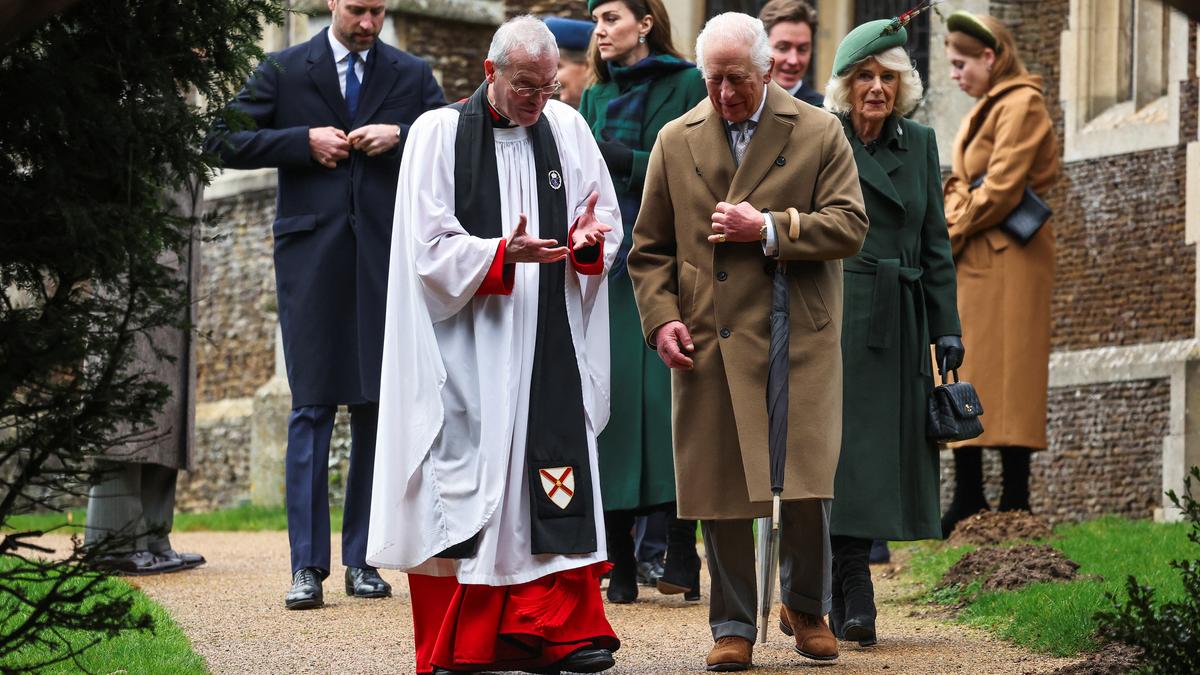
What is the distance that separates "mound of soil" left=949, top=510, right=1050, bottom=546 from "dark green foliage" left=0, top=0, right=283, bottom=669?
579 cm

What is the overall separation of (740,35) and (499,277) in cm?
114

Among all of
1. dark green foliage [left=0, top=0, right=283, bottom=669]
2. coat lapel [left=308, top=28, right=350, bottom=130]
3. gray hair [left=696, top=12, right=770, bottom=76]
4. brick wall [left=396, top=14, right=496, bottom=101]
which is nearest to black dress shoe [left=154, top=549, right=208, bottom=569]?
coat lapel [left=308, top=28, right=350, bottom=130]

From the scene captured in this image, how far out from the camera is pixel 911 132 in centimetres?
757

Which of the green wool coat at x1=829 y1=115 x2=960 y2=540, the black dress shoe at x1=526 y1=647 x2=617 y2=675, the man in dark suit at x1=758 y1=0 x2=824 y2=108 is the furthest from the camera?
the man in dark suit at x1=758 y1=0 x2=824 y2=108

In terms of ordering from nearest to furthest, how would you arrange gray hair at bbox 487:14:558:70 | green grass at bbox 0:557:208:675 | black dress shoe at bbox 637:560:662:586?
green grass at bbox 0:557:208:675
gray hair at bbox 487:14:558:70
black dress shoe at bbox 637:560:662:586

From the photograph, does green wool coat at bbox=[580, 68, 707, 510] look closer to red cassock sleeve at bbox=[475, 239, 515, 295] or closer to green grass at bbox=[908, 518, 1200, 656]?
green grass at bbox=[908, 518, 1200, 656]

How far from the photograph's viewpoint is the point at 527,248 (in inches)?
251

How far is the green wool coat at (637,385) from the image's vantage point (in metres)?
8.41

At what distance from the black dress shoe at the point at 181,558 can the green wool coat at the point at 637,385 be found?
2.60m

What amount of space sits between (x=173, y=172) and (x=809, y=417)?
92.0 inches

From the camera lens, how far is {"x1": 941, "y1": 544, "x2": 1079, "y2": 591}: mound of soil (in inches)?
326

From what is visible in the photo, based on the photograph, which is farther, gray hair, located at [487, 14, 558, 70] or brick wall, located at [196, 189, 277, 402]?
brick wall, located at [196, 189, 277, 402]

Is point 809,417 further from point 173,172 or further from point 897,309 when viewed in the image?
point 173,172

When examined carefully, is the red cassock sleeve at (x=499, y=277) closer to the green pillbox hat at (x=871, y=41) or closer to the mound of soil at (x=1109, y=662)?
the green pillbox hat at (x=871, y=41)
